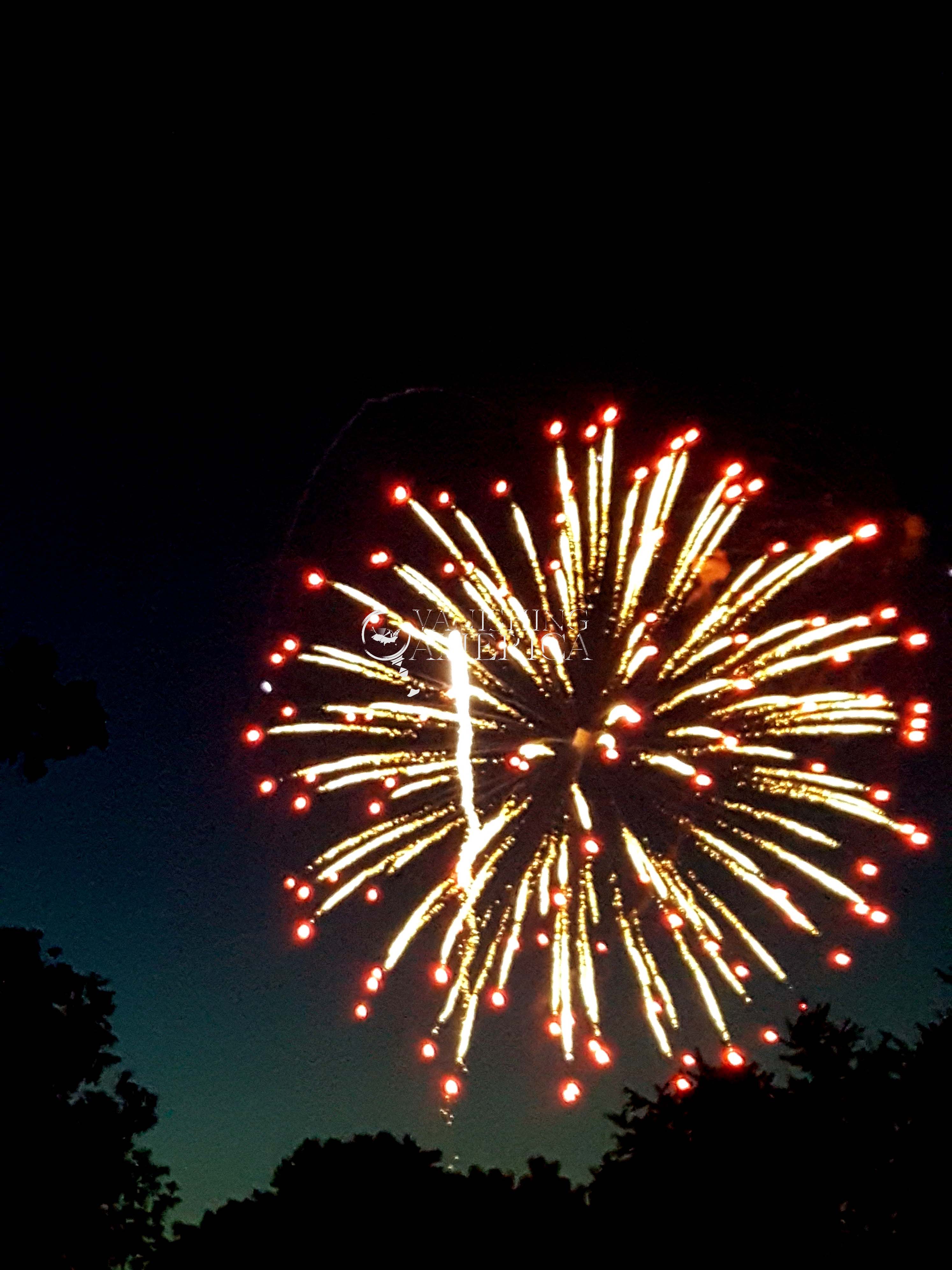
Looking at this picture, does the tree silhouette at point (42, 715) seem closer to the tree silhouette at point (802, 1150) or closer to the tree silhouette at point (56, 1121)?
the tree silhouette at point (56, 1121)

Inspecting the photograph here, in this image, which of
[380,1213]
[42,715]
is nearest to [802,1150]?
[380,1213]

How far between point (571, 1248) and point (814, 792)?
7.15 m

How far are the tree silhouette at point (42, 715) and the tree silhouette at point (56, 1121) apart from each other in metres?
3.25

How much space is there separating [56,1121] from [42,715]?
785 cm

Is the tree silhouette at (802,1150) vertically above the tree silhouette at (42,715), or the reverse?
the tree silhouette at (42,715)

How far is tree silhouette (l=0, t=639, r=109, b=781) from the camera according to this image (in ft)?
25.2

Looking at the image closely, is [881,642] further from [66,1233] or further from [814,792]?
[66,1233]

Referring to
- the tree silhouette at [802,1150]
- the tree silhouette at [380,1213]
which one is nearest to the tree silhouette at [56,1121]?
the tree silhouette at [380,1213]

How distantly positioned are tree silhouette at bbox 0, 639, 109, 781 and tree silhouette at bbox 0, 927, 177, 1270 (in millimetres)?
3249

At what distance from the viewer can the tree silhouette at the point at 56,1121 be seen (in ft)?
33.3

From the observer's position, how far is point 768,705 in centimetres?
1452

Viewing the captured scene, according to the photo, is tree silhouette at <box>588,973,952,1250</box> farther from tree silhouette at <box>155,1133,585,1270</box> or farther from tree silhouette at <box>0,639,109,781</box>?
tree silhouette at <box>0,639,109,781</box>

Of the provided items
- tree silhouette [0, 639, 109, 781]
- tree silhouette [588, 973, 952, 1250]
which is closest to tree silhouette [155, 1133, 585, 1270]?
tree silhouette [588, 973, 952, 1250]

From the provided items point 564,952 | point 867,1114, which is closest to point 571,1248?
point 867,1114
